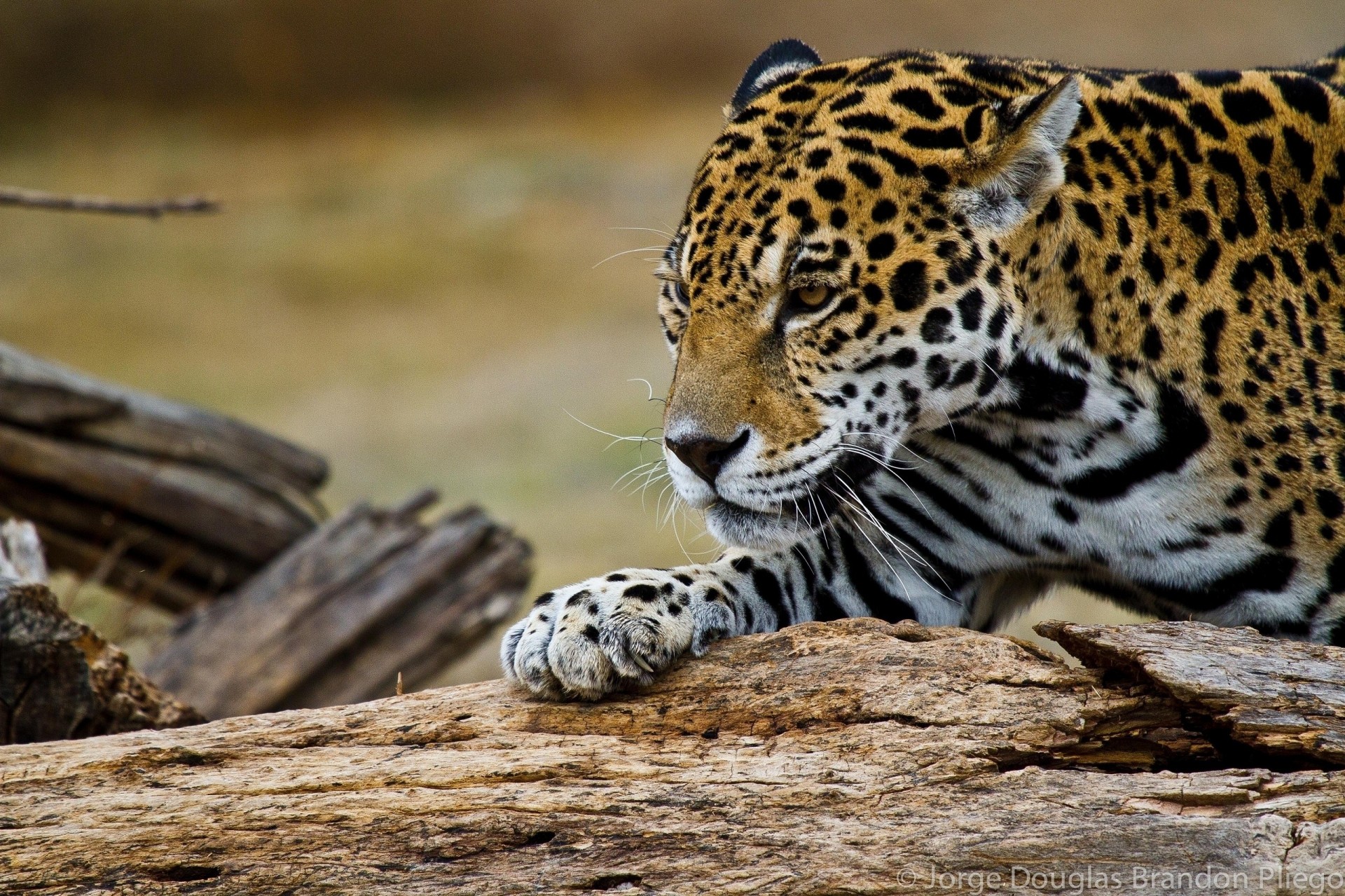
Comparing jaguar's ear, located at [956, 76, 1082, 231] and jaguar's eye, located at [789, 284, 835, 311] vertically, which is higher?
jaguar's ear, located at [956, 76, 1082, 231]

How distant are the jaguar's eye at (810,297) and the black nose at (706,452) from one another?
1.63 feet

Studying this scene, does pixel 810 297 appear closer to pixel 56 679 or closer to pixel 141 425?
pixel 56 679

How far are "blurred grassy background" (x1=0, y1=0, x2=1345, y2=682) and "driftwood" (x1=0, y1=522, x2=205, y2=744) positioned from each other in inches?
503

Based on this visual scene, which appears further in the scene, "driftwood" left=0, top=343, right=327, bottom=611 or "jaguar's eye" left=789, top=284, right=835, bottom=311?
"driftwood" left=0, top=343, right=327, bottom=611

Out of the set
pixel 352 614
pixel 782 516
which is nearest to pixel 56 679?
pixel 782 516

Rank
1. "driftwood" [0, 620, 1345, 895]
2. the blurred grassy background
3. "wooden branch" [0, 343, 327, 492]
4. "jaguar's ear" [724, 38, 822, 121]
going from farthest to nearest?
the blurred grassy background
"wooden branch" [0, 343, 327, 492]
"jaguar's ear" [724, 38, 822, 121]
"driftwood" [0, 620, 1345, 895]

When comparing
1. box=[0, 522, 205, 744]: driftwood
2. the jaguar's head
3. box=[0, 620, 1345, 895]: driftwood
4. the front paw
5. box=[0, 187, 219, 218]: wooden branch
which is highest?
box=[0, 187, 219, 218]: wooden branch

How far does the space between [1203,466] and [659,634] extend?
2.11 metres

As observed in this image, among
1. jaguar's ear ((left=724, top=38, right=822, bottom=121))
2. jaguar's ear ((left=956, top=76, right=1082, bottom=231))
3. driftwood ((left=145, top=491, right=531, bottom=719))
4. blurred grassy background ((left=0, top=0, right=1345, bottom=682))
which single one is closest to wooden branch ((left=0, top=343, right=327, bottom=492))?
driftwood ((left=145, top=491, right=531, bottom=719))

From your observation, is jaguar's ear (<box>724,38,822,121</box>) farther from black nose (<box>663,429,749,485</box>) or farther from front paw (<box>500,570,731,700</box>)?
front paw (<box>500,570,731,700</box>)

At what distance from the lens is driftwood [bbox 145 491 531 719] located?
27.3ft

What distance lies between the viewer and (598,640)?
4551mm

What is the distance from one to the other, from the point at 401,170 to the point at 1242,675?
21.9 m

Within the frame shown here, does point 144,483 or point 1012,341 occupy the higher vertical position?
point 144,483
